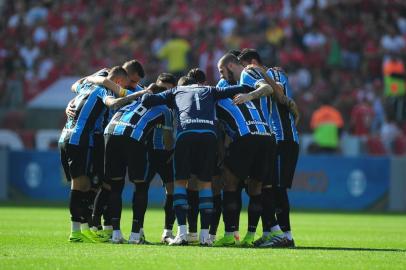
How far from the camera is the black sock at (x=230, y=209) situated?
475 inches

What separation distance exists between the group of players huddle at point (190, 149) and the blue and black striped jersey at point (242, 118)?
0.01 meters

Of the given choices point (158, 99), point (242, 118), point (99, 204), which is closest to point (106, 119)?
point (99, 204)

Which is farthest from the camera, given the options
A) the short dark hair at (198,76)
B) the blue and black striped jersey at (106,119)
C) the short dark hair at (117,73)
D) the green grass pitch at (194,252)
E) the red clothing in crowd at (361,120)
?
the red clothing in crowd at (361,120)

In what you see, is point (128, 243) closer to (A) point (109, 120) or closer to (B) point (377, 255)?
(A) point (109, 120)

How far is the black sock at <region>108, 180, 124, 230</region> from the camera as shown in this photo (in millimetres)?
11906

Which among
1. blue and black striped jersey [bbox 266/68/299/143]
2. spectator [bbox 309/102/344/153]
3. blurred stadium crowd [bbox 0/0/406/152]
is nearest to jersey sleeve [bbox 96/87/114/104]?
blue and black striped jersey [bbox 266/68/299/143]

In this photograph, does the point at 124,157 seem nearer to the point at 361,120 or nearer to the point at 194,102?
the point at 194,102

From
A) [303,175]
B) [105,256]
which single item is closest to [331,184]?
[303,175]

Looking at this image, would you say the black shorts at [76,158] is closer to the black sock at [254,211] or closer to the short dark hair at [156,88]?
Result: the short dark hair at [156,88]

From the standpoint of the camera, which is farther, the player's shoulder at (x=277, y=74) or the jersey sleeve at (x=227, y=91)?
the player's shoulder at (x=277, y=74)

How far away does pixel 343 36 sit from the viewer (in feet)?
93.1

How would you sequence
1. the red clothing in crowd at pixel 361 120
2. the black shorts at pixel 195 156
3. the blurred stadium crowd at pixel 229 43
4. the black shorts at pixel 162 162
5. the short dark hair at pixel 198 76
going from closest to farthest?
the black shorts at pixel 195 156 < the short dark hair at pixel 198 76 < the black shorts at pixel 162 162 < the red clothing in crowd at pixel 361 120 < the blurred stadium crowd at pixel 229 43

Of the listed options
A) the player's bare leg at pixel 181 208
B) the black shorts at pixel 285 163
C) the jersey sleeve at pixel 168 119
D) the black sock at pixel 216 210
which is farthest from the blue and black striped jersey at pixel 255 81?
the player's bare leg at pixel 181 208

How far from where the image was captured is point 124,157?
39.5 ft
